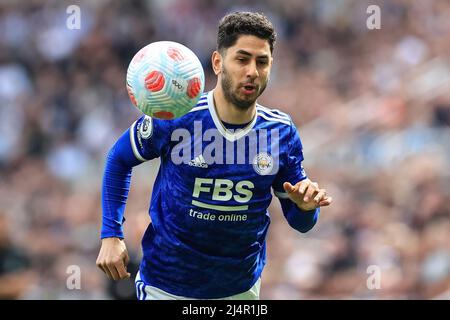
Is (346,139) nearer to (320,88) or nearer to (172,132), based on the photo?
(320,88)

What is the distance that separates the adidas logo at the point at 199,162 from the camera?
6.02 m

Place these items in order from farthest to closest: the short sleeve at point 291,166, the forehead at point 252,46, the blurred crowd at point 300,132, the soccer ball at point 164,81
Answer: the blurred crowd at point 300,132
the short sleeve at point 291,166
the forehead at point 252,46
the soccer ball at point 164,81

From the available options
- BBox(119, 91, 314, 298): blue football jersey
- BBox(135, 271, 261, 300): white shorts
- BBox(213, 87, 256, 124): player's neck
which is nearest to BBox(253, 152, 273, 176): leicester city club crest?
BBox(119, 91, 314, 298): blue football jersey

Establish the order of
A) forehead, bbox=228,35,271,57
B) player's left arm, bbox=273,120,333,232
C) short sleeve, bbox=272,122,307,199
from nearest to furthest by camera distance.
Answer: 1. player's left arm, bbox=273,120,333,232
2. forehead, bbox=228,35,271,57
3. short sleeve, bbox=272,122,307,199

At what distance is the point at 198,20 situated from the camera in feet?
46.9

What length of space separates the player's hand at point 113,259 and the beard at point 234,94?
1185mm

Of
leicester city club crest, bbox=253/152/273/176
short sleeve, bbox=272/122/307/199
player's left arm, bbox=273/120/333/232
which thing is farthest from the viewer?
short sleeve, bbox=272/122/307/199

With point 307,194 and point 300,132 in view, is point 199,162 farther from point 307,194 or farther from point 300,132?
point 300,132

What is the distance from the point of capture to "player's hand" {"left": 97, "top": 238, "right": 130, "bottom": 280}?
5922 mm

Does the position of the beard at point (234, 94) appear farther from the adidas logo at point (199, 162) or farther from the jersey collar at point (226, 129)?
the adidas logo at point (199, 162)

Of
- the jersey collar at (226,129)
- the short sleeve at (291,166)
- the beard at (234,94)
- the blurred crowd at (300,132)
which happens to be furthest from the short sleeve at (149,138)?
the blurred crowd at (300,132)

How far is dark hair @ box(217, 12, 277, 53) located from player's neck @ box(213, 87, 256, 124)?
0.34 meters

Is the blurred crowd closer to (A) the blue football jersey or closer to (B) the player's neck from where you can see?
(A) the blue football jersey

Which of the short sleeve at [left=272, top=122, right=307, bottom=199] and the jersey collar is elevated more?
the jersey collar
